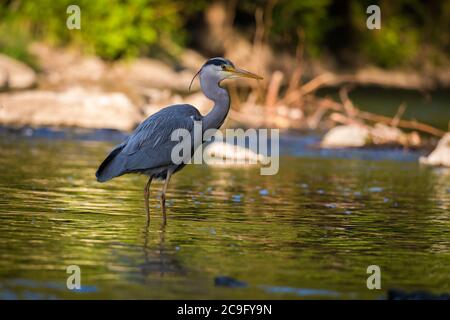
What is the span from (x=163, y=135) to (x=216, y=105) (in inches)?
25.2

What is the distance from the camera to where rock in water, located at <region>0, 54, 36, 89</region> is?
2987 cm

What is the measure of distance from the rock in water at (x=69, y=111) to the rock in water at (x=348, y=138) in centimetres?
429

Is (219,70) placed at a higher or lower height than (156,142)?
higher

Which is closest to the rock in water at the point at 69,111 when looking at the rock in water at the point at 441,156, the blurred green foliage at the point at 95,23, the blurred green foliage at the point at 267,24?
the rock in water at the point at 441,156

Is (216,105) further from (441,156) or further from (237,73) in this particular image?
(441,156)

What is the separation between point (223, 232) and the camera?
33.0ft

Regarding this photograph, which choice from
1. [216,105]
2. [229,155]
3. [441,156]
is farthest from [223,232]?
[441,156]

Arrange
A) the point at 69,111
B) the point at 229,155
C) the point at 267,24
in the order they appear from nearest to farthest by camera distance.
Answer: the point at 229,155, the point at 69,111, the point at 267,24

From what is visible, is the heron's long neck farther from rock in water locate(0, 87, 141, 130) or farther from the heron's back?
rock in water locate(0, 87, 141, 130)

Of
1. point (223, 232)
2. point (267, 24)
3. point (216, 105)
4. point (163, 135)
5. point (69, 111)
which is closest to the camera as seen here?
point (223, 232)

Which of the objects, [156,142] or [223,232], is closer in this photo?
[223,232]

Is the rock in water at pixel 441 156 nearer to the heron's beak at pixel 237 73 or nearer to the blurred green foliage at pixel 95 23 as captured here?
the heron's beak at pixel 237 73

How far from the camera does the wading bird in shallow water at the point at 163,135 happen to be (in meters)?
10.7

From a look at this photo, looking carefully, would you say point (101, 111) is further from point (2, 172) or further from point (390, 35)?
point (390, 35)
